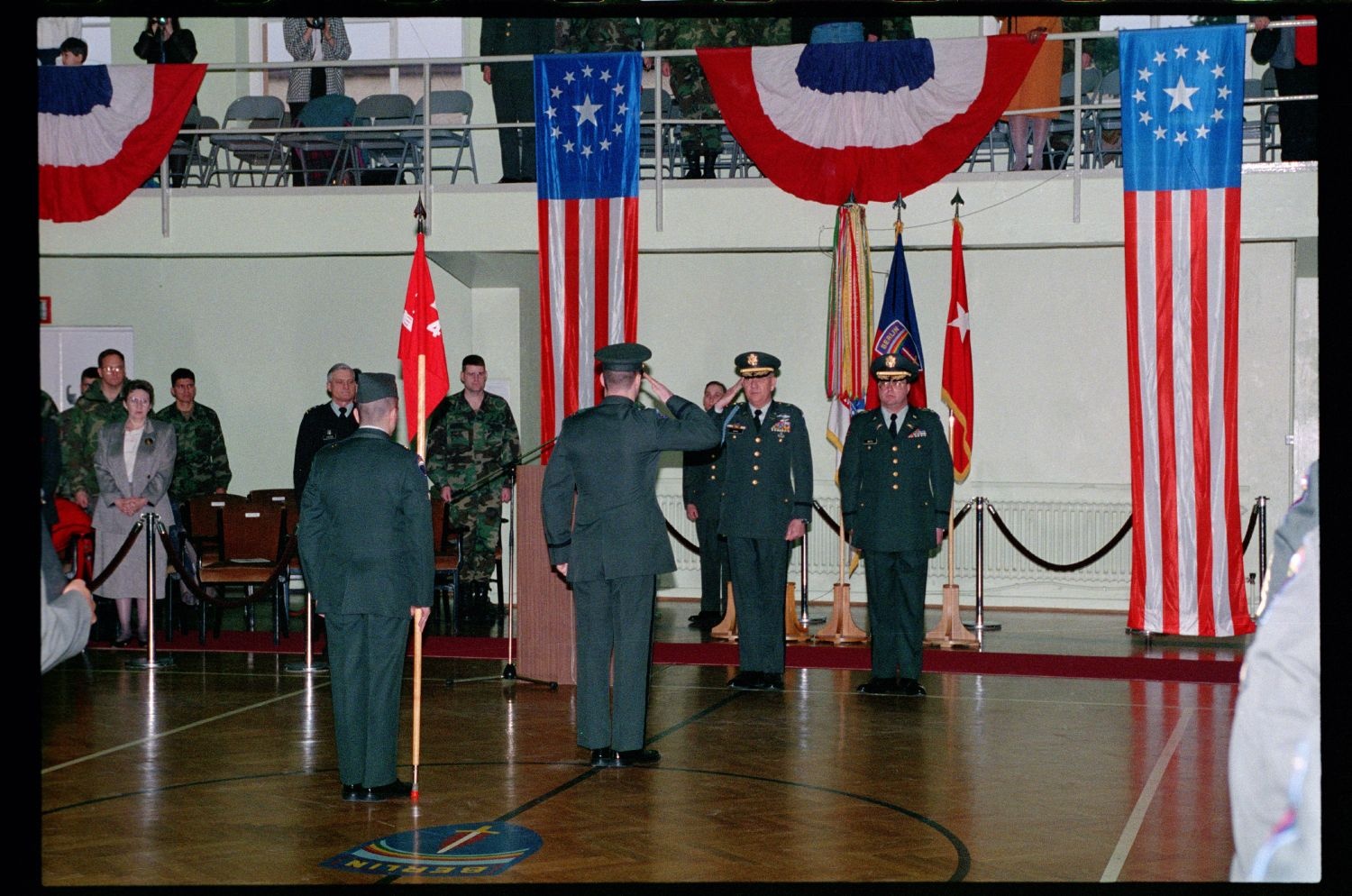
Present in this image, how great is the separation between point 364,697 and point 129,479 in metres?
4.43

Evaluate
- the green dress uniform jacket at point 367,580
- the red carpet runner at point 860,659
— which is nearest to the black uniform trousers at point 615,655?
the green dress uniform jacket at point 367,580

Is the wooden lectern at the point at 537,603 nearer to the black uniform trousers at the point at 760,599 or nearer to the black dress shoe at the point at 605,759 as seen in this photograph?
the black uniform trousers at the point at 760,599

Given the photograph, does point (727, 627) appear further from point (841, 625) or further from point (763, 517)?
point (763, 517)

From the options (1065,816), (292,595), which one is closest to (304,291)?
(292,595)

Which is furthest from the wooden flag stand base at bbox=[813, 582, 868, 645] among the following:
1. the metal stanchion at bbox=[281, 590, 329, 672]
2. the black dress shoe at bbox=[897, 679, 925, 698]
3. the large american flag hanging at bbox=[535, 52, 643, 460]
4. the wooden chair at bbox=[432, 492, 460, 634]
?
the metal stanchion at bbox=[281, 590, 329, 672]

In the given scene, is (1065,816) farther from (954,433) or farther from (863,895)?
(954,433)

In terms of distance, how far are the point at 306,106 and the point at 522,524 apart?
604 centimetres

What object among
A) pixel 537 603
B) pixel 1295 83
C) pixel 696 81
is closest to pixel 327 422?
pixel 537 603

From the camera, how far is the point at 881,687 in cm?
783

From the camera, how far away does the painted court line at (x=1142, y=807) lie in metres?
4.57

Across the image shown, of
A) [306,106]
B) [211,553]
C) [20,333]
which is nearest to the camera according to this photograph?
[20,333]

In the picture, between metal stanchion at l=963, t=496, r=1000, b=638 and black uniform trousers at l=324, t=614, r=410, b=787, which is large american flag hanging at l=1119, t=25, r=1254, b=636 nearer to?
metal stanchion at l=963, t=496, r=1000, b=638

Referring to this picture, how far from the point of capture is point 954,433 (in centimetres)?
998

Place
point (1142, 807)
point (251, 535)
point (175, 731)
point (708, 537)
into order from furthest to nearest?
1. point (708, 537)
2. point (251, 535)
3. point (175, 731)
4. point (1142, 807)
